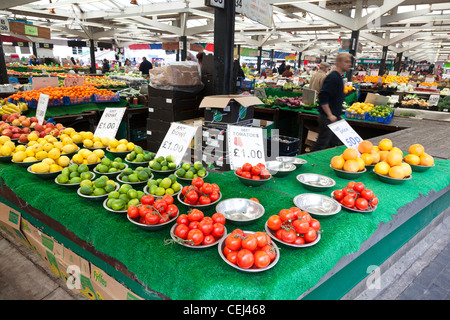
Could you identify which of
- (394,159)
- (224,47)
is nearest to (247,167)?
(394,159)

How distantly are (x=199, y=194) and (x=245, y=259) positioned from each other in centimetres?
62

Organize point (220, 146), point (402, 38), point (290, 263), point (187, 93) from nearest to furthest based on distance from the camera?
point (290, 263) → point (220, 146) → point (187, 93) → point (402, 38)

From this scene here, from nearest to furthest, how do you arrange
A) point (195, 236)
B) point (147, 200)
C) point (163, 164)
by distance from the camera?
point (195, 236)
point (147, 200)
point (163, 164)

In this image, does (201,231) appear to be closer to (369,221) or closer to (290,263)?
(290,263)

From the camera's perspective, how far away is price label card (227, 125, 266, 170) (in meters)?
2.22

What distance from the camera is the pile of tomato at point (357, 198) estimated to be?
5.71 feet

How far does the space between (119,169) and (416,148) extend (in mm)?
2557

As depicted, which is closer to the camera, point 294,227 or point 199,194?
point 294,227

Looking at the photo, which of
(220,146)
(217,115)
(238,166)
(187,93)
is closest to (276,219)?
(238,166)

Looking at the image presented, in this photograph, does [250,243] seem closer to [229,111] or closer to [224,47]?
[229,111]

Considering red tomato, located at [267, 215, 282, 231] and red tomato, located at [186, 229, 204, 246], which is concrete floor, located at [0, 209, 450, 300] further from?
red tomato, located at [186, 229, 204, 246]

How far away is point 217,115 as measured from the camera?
4008mm

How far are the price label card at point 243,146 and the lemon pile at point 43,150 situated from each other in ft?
4.55

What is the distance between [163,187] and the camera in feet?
5.88
